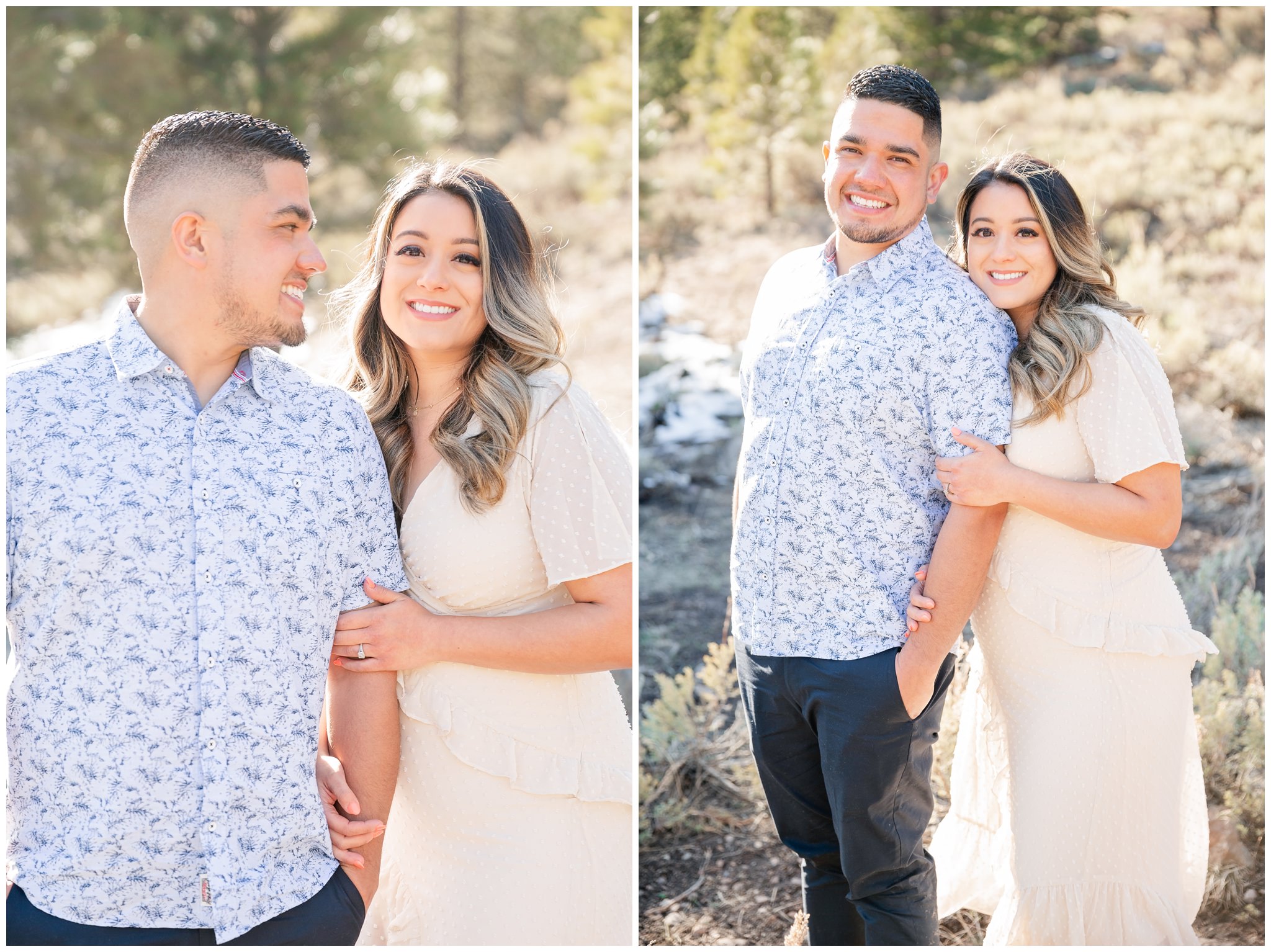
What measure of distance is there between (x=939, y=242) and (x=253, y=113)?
7665 millimetres

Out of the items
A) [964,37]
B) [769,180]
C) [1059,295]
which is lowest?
[1059,295]

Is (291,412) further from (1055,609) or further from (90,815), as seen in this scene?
(1055,609)

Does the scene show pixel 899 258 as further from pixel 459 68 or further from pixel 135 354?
pixel 459 68

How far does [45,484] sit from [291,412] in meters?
0.45

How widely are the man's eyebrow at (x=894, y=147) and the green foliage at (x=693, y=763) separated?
1.97 m

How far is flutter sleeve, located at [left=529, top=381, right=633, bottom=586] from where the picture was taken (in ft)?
7.94

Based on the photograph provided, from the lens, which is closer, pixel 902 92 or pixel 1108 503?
pixel 1108 503

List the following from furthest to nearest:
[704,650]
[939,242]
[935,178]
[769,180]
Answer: [769,180], [939,242], [704,650], [935,178]

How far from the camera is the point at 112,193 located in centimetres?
1219

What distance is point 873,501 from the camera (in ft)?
8.66

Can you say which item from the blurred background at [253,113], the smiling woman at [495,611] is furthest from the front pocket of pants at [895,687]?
the blurred background at [253,113]

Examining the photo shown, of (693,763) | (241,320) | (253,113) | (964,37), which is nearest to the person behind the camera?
(241,320)

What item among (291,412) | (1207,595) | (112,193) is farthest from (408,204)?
(112,193)

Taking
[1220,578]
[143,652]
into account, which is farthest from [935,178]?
[1220,578]
